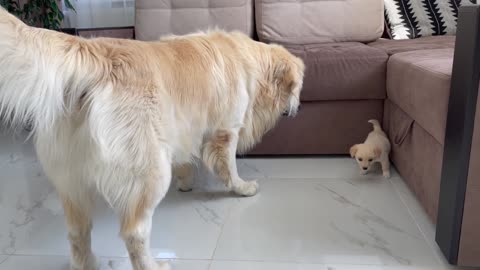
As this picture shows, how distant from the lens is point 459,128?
3.74 feet

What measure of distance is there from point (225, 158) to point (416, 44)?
1314mm

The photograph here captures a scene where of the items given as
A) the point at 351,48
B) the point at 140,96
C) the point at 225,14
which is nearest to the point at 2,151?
the point at 225,14

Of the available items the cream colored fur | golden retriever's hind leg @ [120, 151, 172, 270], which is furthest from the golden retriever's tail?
golden retriever's hind leg @ [120, 151, 172, 270]

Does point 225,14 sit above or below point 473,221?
above

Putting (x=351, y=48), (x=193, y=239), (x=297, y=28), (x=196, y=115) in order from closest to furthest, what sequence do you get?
(x=196, y=115) < (x=193, y=239) < (x=351, y=48) < (x=297, y=28)

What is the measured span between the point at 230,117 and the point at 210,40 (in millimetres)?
319

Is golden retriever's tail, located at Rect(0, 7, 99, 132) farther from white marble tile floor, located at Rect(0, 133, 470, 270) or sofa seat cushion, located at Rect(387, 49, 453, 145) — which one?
sofa seat cushion, located at Rect(387, 49, 453, 145)

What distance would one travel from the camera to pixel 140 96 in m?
1.13

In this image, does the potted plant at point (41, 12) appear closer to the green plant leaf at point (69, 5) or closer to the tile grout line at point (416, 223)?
the green plant leaf at point (69, 5)

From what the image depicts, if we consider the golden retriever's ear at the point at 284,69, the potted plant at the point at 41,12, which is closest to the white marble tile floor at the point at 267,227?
the golden retriever's ear at the point at 284,69

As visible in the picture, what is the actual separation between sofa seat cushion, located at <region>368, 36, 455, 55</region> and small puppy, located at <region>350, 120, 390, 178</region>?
46cm

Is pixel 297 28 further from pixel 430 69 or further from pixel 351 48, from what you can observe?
pixel 430 69

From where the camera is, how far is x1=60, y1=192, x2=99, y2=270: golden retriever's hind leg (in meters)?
1.22

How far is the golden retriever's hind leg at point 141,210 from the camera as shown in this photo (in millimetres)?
1141
